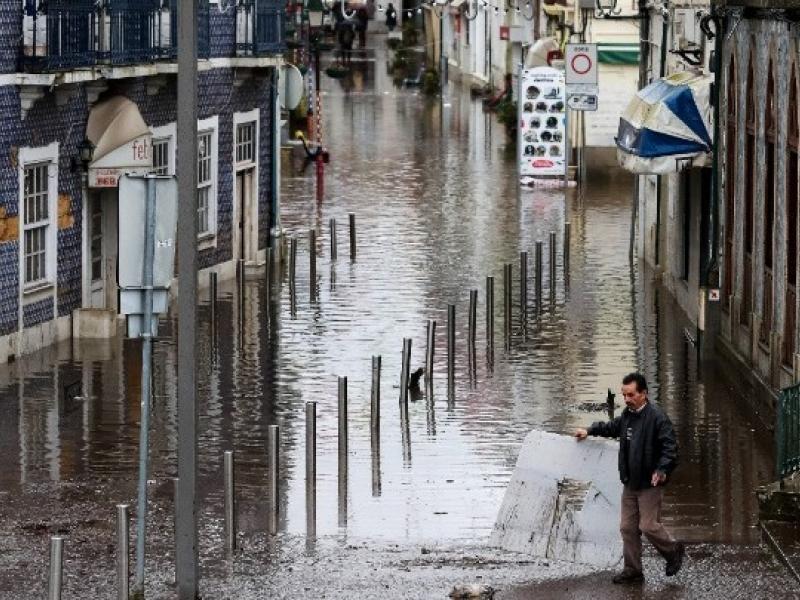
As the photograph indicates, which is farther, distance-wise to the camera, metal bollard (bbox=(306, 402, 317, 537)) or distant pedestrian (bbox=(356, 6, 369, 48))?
distant pedestrian (bbox=(356, 6, 369, 48))

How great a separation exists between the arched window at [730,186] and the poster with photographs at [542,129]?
2184 cm

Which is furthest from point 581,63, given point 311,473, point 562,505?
point 562,505

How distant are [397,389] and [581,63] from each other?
19979 millimetres

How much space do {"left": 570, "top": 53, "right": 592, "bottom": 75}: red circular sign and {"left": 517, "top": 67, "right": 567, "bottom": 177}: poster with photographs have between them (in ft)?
17.1

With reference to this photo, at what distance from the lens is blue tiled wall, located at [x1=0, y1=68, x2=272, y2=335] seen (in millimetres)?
28406

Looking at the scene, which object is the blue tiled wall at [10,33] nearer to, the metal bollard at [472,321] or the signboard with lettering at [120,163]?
the signboard with lettering at [120,163]

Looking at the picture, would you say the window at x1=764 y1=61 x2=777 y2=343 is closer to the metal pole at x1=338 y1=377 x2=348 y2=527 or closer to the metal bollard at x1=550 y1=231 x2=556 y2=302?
the metal pole at x1=338 y1=377 x2=348 y2=527

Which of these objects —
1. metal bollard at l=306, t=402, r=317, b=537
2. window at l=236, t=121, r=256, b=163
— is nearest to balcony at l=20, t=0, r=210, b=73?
window at l=236, t=121, r=256, b=163

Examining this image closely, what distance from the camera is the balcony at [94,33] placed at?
2861cm

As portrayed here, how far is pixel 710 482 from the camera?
70.7ft

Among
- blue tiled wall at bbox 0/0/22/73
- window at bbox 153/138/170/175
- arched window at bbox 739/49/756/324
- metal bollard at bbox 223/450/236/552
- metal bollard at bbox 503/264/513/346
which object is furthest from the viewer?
window at bbox 153/138/170/175

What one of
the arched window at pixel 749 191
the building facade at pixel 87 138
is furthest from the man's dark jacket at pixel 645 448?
the building facade at pixel 87 138

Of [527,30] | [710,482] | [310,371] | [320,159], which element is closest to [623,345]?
[310,371]

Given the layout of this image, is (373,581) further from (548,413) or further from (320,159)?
(320,159)
